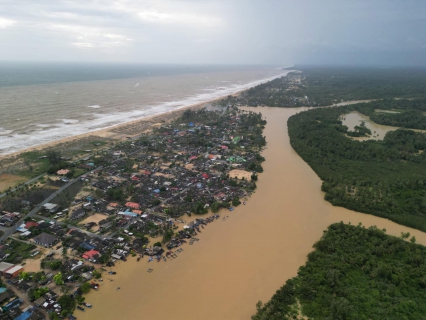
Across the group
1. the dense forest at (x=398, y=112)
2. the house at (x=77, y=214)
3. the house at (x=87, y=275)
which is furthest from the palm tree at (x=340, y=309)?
the dense forest at (x=398, y=112)

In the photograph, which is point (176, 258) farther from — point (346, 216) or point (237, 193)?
point (346, 216)

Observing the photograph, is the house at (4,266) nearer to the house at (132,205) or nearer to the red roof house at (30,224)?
the red roof house at (30,224)

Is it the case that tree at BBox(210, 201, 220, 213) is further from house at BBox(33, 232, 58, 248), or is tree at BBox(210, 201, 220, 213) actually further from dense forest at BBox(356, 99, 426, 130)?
dense forest at BBox(356, 99, 426, 130)

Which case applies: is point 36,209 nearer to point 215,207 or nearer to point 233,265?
point 215,207

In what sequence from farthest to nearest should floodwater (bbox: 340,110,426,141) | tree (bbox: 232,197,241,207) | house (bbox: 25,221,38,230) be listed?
floodwater (bbox: 340,110,426,141)
tree (bbox: 232,197,241,207)
house (bbox: 25,221,38,230)

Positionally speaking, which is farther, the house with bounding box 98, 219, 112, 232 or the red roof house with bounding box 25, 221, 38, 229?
the house with bounding box 98, 219, 112, 232

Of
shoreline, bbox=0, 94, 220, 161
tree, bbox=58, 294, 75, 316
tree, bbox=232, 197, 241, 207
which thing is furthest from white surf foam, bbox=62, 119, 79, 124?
tree, bbox=58, 294, 75, 316

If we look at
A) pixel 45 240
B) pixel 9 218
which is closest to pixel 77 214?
pixel 45 240
